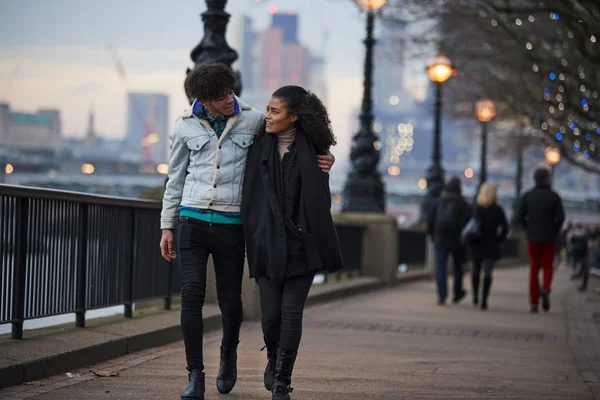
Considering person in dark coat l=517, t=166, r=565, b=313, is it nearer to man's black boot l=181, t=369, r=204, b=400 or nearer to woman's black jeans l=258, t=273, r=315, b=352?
woman's black jeans l=258, t=273, r=315, b=352

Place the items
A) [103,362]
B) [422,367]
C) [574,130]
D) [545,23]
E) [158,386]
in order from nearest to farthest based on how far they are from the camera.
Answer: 1. [158,386]
2. [103,362]
3. [422,367]
4. [545,23]
5. [574,130]

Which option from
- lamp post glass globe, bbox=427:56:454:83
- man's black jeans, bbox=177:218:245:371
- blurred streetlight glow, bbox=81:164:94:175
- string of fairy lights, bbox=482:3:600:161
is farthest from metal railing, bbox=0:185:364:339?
blurred streetlight glow, bbox=81:164:94:175

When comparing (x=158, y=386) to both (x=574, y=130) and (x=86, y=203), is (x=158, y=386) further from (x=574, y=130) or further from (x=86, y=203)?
(x=574, y=130)

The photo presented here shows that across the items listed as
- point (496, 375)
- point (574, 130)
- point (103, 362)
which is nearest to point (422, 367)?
point (496, 375)

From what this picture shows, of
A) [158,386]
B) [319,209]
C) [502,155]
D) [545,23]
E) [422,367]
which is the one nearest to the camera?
[319,209]

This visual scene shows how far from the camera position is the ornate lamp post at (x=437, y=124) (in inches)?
1118

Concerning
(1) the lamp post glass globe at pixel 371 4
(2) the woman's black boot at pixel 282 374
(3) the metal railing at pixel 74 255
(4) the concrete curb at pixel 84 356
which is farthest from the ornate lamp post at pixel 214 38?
(1) the lamp post glass globe at pixel 371 4

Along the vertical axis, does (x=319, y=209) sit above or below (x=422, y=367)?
above

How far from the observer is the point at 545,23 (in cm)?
3003

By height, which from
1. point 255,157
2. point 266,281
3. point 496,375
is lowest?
point 496,375

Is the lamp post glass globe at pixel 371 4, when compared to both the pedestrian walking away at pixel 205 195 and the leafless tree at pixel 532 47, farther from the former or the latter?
the pedestrian walking away at pixel 205 195

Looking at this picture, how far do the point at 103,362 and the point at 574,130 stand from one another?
1193 inches

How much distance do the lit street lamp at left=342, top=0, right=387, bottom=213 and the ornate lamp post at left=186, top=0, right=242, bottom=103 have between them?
9.45 m

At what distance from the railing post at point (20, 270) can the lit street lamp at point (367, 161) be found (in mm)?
13615
